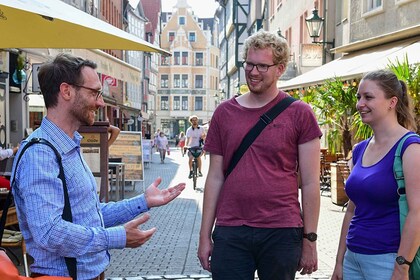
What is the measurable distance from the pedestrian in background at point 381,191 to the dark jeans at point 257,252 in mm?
272

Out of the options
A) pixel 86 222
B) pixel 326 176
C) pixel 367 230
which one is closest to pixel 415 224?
pixel 367 230

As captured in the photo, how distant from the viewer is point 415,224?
2.77 meters

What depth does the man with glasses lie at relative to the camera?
219 cm

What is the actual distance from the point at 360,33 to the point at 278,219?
594 inches

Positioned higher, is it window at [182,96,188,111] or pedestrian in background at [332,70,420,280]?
window at [182,96,188,111]

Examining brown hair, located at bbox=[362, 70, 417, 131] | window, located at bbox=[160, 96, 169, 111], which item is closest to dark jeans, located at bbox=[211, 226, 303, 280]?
brown hair, located at bbox=[362, 70, 417, 131]

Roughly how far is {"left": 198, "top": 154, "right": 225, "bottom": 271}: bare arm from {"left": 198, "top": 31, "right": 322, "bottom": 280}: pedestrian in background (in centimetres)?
6

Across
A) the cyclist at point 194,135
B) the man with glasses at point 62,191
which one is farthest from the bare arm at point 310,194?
the cyclist at point 194,135

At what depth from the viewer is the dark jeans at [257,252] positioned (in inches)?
121

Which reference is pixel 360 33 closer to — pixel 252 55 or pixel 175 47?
pixel 252 55

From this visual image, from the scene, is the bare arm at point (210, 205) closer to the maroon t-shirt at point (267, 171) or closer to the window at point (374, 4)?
the maroon t-shirt at point (267, 171)

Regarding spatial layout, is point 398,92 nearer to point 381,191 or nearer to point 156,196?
point 381,191

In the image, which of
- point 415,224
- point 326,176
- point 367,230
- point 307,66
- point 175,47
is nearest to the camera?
point 415,224

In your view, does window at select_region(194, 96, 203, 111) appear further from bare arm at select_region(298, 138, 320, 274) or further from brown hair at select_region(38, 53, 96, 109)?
brown hair at select_region(38, 53, 96, 109)
